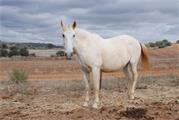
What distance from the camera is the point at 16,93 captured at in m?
12.1

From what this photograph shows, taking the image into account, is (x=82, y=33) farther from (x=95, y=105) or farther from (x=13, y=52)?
(x=13, y=52)

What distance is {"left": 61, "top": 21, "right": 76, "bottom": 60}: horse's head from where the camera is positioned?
28.0 ft

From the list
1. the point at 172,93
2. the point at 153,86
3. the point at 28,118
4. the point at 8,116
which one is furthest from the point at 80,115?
the point at 153,86

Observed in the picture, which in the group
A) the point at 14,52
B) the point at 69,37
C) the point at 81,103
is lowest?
the point at 14,52

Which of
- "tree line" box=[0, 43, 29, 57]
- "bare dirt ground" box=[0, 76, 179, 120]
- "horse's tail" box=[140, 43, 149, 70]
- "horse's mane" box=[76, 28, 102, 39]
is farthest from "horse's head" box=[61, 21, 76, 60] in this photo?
"tree line" box=[0, 43, 29, 57]

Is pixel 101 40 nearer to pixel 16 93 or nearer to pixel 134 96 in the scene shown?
pixel 134 96

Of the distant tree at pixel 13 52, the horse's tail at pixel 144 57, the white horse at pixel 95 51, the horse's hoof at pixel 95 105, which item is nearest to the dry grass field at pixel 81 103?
the horse's hoof at pixel 95 105

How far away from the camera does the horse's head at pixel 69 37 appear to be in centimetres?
855

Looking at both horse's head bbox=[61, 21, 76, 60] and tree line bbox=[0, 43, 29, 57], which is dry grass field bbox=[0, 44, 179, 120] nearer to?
horse's head bbox=[61, 21, 76, 60]

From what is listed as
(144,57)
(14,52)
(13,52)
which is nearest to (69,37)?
(144,57)

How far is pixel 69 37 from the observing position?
8.77 meters

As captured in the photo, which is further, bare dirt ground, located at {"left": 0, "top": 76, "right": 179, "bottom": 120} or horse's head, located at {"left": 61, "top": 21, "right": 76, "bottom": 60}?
horse's head, located at {"left": 61, "top": 21, "right": 76, "bottom": 60}

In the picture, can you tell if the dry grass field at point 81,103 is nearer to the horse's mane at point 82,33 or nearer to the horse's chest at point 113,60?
the horse's chest at point 113,60

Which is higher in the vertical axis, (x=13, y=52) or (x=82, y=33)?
(x=82, y=33)
